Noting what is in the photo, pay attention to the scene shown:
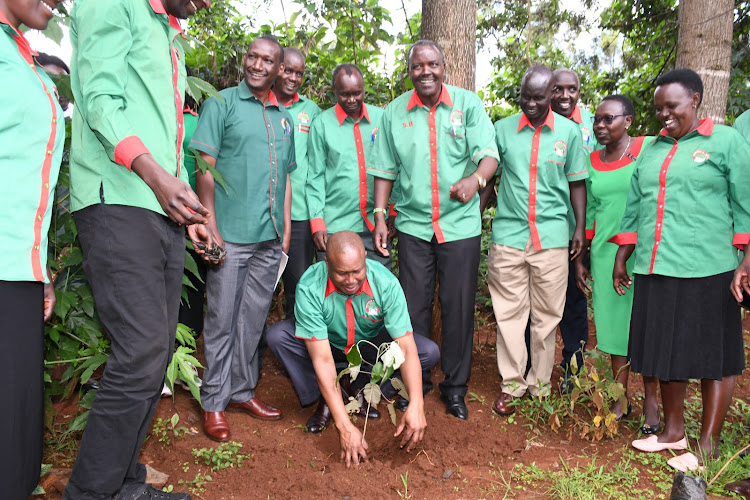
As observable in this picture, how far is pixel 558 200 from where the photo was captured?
3.60 m

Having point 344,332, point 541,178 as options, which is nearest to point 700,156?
point 541,178

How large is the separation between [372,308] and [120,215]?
1.47m

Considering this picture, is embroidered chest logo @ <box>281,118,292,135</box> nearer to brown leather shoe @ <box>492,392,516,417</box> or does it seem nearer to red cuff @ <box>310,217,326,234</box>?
red cuff @ <box>310,217,326,234</box>

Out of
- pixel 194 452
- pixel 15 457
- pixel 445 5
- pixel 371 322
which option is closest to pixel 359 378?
pixel 371 322

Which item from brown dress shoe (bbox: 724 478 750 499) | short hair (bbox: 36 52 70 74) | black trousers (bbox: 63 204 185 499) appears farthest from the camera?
short hair (bbox: 36 52 70 74)

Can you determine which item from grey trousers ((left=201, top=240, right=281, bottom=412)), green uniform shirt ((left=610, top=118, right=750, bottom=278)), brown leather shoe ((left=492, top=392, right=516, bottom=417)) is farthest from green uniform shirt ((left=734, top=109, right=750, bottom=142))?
grey trousers ((left=201, top=240, right=281, bottom=412))

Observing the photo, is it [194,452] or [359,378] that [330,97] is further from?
[194,452]

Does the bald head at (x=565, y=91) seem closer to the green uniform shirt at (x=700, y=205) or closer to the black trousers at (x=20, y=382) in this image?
the green uniform shirt at (x=700, y=205)

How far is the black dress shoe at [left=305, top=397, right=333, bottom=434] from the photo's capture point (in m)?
3.35

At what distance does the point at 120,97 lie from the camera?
2.07 metres

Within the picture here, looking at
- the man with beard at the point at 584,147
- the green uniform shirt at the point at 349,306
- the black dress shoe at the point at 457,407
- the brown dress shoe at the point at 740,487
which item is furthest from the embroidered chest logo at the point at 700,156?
the black dress shoe at the point at 457,407

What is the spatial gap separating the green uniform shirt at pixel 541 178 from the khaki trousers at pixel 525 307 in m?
0.09

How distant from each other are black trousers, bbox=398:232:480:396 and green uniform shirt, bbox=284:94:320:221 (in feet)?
2.51

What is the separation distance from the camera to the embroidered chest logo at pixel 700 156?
9.56 ft
